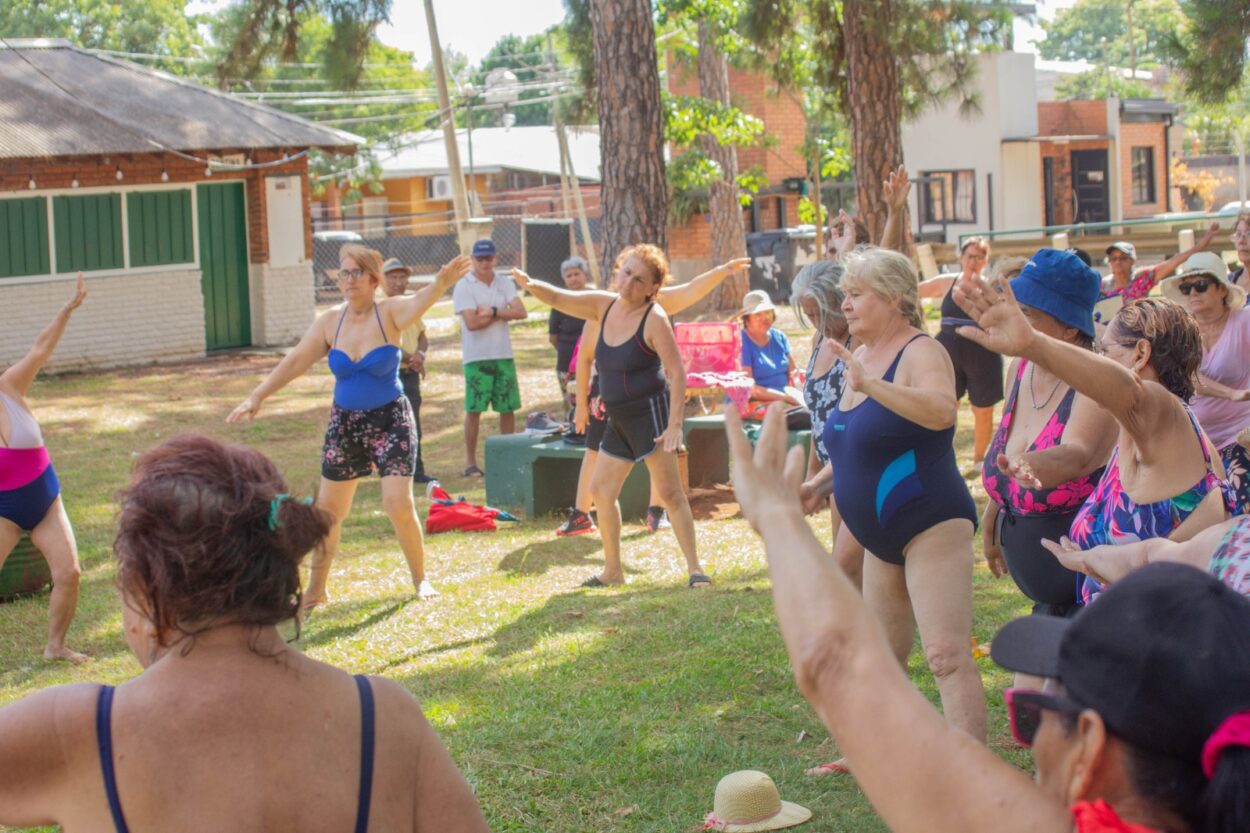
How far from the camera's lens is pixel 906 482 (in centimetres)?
439

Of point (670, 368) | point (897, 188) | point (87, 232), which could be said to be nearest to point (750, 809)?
point (670, 368)

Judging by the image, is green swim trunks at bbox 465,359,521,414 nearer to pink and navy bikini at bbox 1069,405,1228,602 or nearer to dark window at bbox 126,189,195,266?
pink and navy bikini at bbox 1069,405,1228,602

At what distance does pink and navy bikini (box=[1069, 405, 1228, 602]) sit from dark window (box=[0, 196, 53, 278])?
1735 cm

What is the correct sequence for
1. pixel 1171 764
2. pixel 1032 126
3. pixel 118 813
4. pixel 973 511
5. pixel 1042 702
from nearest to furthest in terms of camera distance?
pixel 1171 764, pixel 1042 702, pixel 118 813, pixel 973 511, pixel 1032 126

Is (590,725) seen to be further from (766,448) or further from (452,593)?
(766,448)

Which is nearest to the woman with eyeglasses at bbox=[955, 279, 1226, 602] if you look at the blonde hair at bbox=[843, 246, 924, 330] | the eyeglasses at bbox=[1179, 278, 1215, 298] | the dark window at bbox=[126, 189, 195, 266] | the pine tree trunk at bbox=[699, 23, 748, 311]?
the blonde hair at bbox=[843, 246, 924, 330]

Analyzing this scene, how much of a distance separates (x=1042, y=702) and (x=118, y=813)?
131cm

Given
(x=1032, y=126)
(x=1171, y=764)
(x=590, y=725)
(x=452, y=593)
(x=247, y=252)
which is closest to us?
(x=1171, y=764)

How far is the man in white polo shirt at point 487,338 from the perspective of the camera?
1180 cm

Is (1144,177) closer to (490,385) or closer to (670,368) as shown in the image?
(490,385)

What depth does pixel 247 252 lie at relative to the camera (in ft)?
68.5

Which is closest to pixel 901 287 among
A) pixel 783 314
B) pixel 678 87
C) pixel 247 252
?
pixel 247 252

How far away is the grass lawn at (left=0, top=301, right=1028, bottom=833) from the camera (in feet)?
16.0

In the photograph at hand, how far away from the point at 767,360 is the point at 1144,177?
111 ft
